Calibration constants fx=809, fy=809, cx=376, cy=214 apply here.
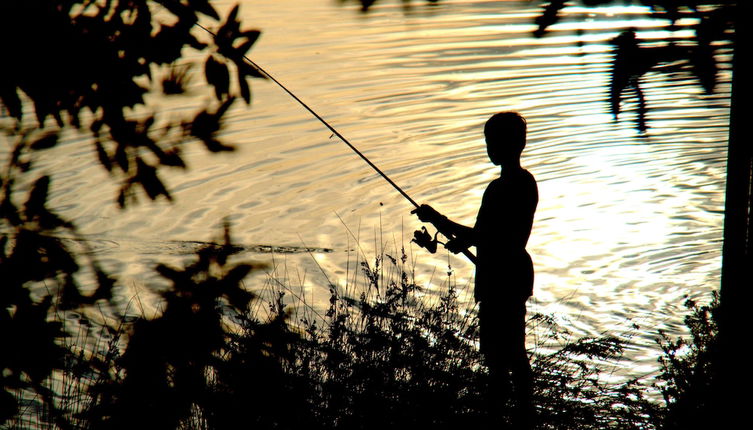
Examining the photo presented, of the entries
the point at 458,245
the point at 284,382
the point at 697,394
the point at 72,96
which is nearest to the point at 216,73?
the point at 72,96

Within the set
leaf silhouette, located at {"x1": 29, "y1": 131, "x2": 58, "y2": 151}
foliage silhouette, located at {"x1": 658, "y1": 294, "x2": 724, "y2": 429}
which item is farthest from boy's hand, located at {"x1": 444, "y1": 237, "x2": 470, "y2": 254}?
leaf silhouette, located at {"x1": 29, "y1": 131, "x2": 58, "y2": 151}

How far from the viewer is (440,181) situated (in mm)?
9570

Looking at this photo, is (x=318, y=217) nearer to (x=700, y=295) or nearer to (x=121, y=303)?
(x=121, y=303)

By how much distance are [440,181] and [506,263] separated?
19.4 ft

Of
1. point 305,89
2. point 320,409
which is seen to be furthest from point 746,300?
point 305,89

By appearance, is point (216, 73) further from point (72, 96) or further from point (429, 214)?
point (429, 214)

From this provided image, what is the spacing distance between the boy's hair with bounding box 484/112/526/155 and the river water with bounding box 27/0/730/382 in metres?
0.43

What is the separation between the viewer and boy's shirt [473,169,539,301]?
3607 millimetres

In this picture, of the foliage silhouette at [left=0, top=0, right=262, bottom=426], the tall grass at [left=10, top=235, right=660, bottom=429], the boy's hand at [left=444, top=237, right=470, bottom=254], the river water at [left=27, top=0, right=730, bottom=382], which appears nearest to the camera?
the foliage silhouette at [left=0, top=0, right=262, bottom=426]

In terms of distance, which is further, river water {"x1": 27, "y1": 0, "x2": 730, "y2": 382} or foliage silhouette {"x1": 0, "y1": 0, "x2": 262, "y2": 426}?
river water {"x1": 27, "y1": 0, "x2": 730, "y2": 382}

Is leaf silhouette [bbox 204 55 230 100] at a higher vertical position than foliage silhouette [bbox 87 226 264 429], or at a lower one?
higher

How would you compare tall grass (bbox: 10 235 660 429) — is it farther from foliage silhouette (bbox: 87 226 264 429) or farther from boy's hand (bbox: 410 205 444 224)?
boy's hand (bbox: 410 205 444 224)

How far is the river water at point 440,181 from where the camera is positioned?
21.3ft

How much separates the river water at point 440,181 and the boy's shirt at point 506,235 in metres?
0.58
